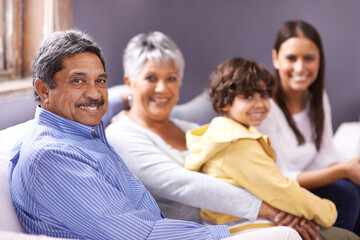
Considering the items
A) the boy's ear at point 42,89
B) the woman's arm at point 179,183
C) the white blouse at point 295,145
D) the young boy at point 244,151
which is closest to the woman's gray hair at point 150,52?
the young boy at point 244,151

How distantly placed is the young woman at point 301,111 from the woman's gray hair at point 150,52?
568mm

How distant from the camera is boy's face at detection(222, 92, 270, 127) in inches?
68.7

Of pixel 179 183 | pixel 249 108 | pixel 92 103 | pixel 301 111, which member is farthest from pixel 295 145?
pixel 92 103

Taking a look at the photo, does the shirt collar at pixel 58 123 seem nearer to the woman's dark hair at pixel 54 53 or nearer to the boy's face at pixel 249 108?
the woman's dark hair at pixel 54 53

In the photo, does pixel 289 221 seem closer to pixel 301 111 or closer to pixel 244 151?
pixel 244 151

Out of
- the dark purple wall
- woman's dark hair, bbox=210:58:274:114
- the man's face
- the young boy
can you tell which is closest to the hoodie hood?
the young boy

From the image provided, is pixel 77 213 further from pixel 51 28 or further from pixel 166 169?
pixel 51 28

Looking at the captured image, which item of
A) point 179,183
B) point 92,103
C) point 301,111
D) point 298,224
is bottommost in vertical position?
point 298,224

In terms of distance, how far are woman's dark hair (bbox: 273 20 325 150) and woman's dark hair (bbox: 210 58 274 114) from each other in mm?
488

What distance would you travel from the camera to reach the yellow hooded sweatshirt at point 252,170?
5.21 ft

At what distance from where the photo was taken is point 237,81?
5.73ft

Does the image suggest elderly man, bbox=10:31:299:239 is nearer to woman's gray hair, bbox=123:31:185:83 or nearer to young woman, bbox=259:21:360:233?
woman's gray hair, bbox=123:31:185:83

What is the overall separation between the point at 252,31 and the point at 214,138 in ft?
5.91

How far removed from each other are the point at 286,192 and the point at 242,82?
0.47 meters
